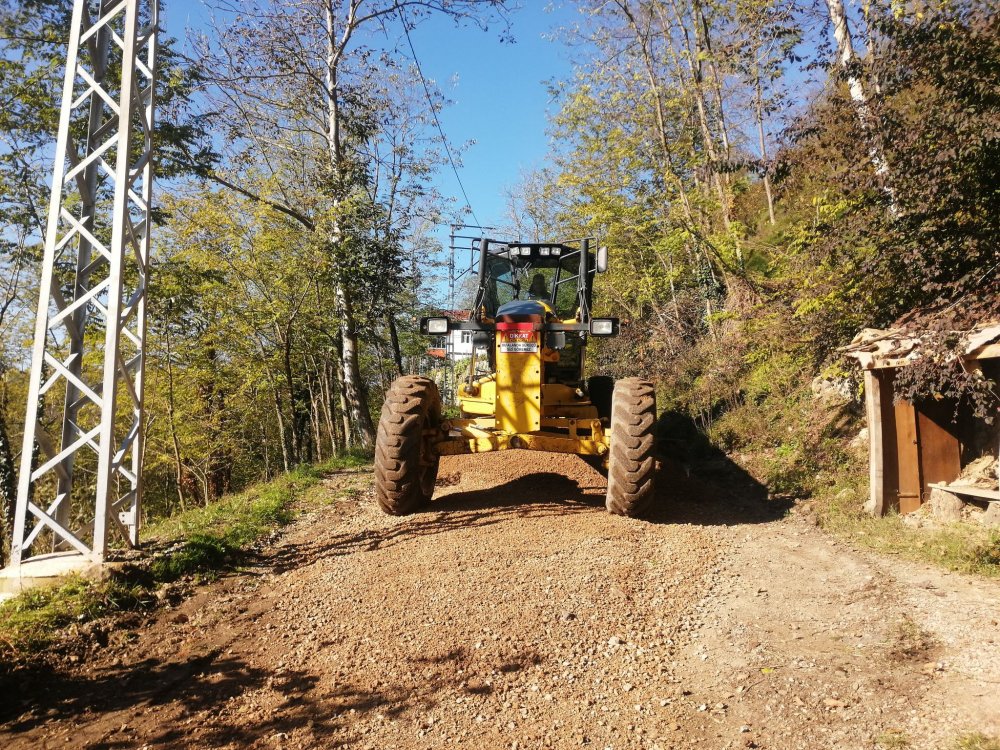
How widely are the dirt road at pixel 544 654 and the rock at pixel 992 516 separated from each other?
3.38ft

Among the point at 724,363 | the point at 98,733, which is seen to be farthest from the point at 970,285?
the point at 98,733

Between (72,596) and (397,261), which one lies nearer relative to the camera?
(72,596)

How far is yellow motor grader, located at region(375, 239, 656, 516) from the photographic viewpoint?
5.87 metres

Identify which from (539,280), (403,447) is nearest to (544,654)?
(403,447)

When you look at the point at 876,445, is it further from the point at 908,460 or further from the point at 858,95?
the point at 858,95

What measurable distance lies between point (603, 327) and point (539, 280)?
156cm

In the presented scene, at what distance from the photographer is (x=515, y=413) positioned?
632 cm

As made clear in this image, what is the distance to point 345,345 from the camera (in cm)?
1268

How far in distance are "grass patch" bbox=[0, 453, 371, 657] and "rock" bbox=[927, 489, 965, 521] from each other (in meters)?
6.40

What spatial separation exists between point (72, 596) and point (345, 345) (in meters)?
8.90

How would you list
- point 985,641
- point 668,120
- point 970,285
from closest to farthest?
point 985,641, point 970,285, point 668,120

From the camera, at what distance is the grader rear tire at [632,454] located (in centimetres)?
575

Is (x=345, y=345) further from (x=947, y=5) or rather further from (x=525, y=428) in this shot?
(x=947, y=5)

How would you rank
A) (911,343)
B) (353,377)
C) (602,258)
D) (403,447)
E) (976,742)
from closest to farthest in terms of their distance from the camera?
(976,742) → (911,343) → (403,447) → (602,258) → (353,377)
